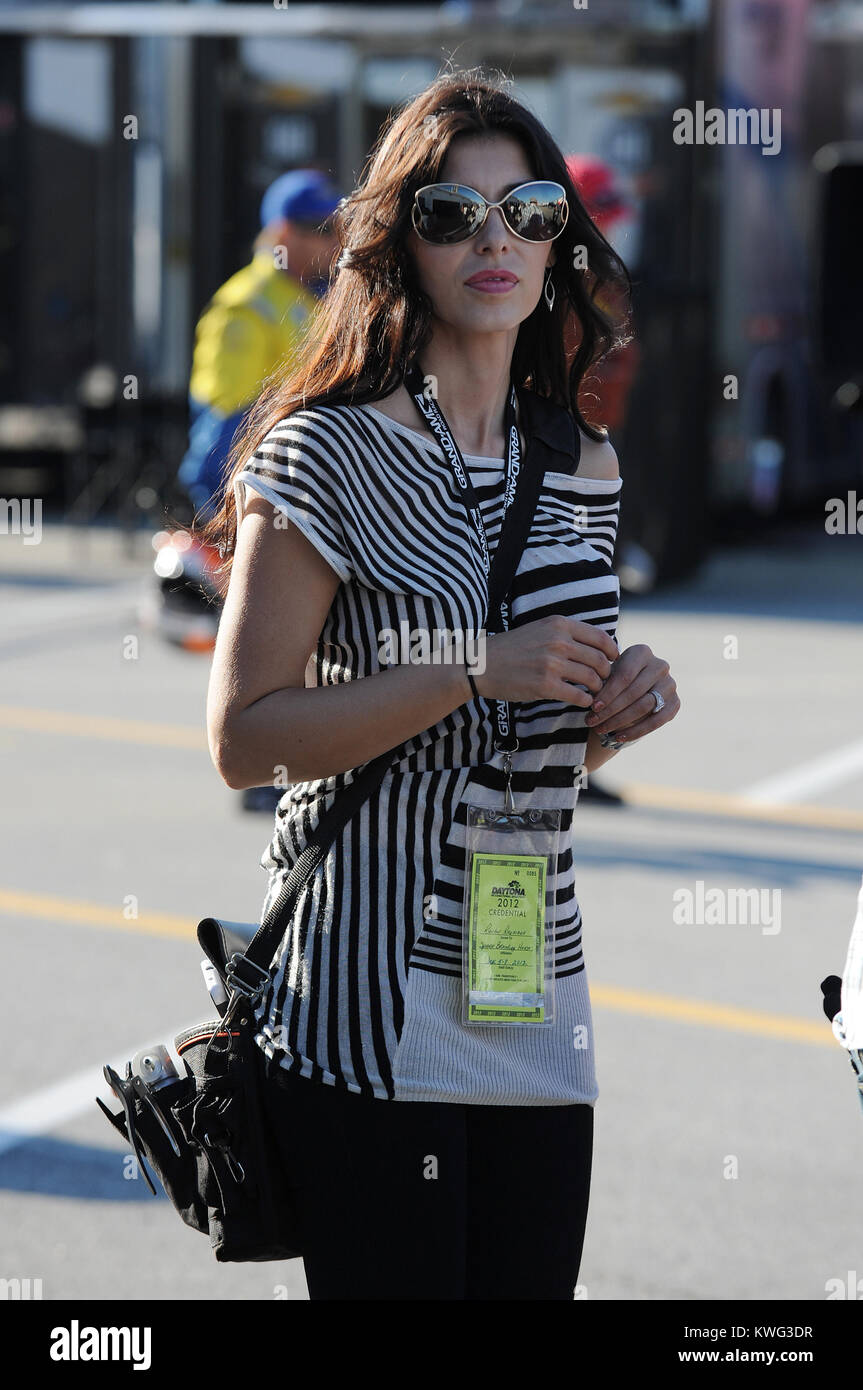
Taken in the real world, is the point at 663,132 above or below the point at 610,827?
above

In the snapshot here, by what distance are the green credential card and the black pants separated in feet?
0.42

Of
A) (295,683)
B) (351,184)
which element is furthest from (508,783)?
(351,184)

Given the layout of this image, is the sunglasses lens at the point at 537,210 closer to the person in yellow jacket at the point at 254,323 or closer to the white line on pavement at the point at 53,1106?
the white line on pavement at the point at 53,1106

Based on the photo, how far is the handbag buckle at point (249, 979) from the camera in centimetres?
234

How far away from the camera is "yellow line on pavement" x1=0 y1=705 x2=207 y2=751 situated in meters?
8.42

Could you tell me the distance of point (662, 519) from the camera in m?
12.6

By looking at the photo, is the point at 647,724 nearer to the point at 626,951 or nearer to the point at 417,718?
the point at 417,718

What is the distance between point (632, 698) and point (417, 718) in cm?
28

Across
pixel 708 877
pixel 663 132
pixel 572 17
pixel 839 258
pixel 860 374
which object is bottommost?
pixel 708 877

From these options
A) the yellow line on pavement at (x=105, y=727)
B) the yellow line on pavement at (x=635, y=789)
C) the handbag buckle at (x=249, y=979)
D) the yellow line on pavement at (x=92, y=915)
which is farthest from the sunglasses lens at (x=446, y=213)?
the yellow line on pavement at (x=105, y=727)

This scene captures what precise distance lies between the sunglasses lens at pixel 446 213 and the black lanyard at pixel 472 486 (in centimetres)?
16

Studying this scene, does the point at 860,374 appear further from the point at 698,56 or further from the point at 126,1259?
the point at 698,56

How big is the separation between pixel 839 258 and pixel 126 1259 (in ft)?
8.20
